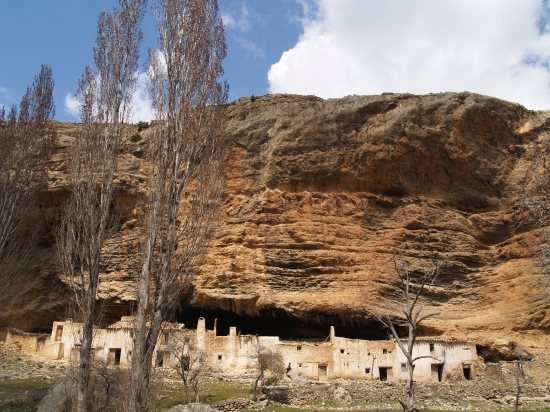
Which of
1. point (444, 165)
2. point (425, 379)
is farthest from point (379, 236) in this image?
point (425, 379)

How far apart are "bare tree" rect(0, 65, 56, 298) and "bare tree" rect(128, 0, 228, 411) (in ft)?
27.6

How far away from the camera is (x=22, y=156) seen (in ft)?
69.3

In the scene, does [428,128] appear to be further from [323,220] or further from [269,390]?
[269,390]

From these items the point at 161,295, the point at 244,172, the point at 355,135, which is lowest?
the point at 161,295

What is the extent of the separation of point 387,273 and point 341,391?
847 centimetres

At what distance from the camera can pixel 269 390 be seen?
2177 cm

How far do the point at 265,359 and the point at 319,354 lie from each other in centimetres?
358

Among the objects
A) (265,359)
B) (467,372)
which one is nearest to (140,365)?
(265,359)

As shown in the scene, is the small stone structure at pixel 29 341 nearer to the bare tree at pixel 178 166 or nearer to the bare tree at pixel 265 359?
the bare tree at pixel 265 359

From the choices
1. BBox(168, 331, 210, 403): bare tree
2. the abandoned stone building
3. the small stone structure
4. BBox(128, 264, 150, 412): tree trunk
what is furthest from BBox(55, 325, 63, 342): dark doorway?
BBox(128, 264, 150, 412): tree trunk

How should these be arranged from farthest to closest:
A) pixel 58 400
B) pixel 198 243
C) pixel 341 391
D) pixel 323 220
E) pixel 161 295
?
1. pixel 323 220
2. pixel 341 391
3. pixel 58 400
4. pixel 198 243
5. pixel 161 295

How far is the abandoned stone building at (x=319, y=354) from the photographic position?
25.2m

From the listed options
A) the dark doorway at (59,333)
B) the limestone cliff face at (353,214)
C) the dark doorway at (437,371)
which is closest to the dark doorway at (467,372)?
the dark doorway at (437,371)

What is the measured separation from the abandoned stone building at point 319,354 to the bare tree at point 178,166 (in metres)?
12.5
